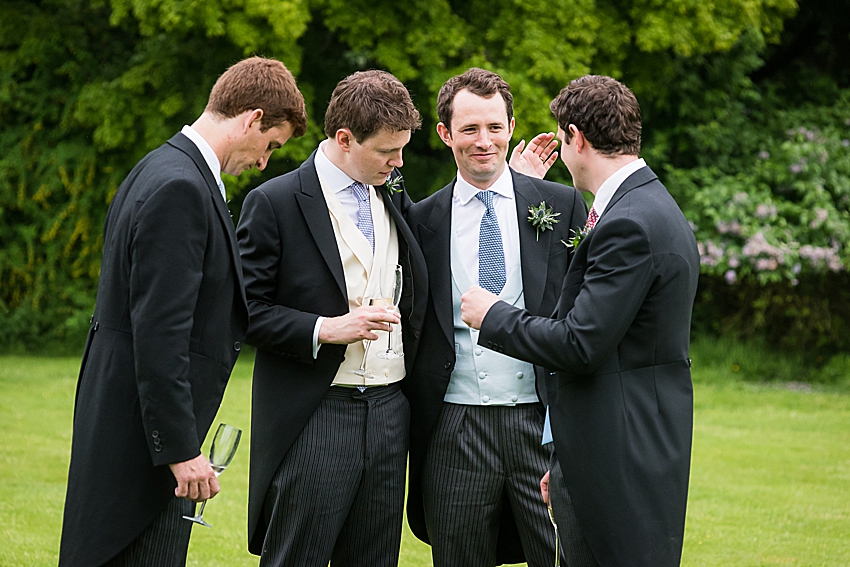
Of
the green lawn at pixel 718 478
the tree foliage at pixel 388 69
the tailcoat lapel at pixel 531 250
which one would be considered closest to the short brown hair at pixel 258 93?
the tailcoat lapel at pixel 531 250

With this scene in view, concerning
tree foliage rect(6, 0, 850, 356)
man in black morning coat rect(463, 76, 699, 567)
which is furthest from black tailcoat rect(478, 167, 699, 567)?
tree foliage rect(6, 0, 850, 356)

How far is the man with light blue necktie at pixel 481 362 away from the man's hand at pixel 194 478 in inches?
38.4

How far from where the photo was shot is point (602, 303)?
2611 millimetres

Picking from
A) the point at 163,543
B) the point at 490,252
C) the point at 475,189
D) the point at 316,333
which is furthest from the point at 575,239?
the point at 163,543

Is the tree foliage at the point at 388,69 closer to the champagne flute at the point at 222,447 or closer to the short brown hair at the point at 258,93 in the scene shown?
the short brown hair at the point at 258,93

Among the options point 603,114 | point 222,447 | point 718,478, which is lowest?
point 718,478

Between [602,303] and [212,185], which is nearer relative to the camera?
[602,303]

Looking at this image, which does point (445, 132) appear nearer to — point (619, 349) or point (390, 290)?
point (390, 290)

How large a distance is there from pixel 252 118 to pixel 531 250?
120cm

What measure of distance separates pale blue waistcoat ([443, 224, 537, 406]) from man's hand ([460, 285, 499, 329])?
48 centimetres

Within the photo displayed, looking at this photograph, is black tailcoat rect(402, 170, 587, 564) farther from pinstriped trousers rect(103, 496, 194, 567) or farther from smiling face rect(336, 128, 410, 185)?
pinstriped trousers rect(103, 496, 194, 567)

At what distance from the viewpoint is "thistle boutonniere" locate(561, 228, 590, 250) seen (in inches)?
138

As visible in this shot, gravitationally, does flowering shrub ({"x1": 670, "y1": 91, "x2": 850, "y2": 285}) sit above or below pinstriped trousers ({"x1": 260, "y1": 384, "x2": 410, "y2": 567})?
above

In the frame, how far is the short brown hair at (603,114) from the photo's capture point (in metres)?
2.79
